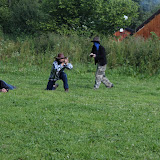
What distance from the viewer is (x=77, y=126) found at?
6.57 meters

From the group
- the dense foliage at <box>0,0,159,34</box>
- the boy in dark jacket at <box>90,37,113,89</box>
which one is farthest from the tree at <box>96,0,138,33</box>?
the boy in dark jacket at <box>90,37,113,89</box>

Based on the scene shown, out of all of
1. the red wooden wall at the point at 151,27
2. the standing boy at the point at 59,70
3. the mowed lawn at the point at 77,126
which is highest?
the red wooden wall at the point at 151,27

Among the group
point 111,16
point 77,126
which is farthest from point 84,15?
point 77,126

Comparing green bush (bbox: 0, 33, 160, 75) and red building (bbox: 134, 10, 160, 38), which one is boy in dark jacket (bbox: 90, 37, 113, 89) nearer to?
Result: green bush (bbox: 0, 33, 160, 75)

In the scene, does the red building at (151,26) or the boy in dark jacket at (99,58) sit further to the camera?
the red building at (151,26)

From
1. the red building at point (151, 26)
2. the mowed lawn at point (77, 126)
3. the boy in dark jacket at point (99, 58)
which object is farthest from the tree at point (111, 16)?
the mowed lawn at point (77, 126)

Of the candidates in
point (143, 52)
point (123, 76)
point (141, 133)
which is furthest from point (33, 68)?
point (141, 133)

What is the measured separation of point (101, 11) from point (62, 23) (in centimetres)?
361

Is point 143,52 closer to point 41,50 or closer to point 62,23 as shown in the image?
point 41,50

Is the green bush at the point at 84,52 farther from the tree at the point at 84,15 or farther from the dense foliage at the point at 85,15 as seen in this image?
the tree at the point at 84,15

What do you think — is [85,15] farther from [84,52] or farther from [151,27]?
[84,52]

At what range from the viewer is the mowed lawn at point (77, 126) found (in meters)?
5.29

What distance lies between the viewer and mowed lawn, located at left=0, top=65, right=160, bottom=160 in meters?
5.29

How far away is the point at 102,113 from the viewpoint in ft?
25.2
